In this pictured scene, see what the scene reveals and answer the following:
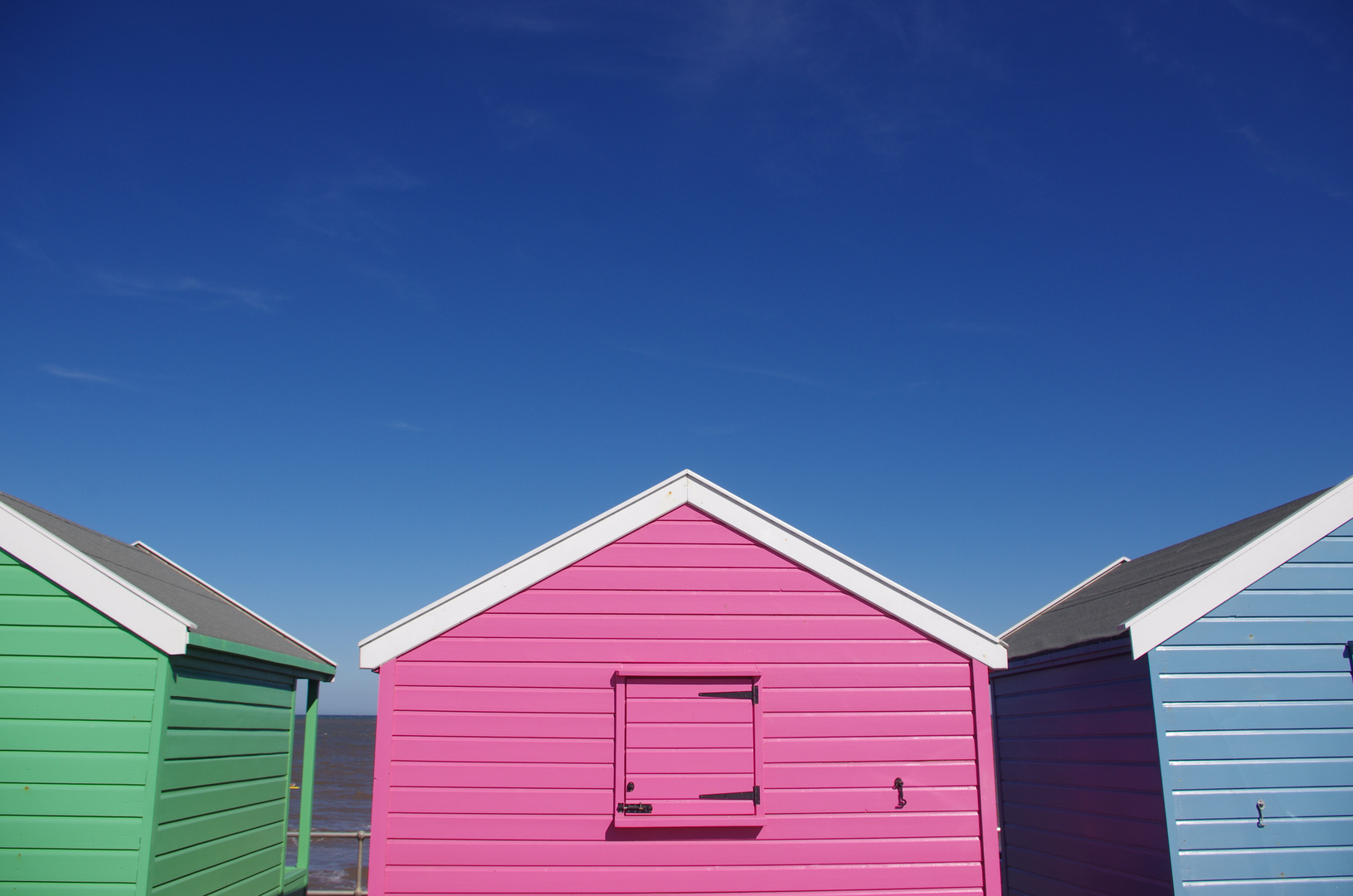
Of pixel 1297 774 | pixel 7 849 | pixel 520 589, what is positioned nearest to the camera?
pixel 7 849

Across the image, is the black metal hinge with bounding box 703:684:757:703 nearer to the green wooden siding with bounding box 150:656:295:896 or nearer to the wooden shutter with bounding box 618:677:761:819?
the wooden shutter with bounding box 618:677:761:819

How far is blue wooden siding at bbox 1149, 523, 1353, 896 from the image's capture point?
6848 mm

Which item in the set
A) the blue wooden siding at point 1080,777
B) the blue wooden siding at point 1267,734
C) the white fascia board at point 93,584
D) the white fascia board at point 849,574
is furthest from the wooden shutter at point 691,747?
the white fascia board at point 93,584

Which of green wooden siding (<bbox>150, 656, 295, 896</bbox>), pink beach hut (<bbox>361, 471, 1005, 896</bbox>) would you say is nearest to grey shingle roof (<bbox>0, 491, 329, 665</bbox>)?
green wooden siding (<bbox>150, 656, 295, 896</bbox>)

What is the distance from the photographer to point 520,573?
7.49m

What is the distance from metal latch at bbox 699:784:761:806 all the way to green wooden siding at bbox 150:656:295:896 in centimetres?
393

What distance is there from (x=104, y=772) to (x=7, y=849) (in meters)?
0.77

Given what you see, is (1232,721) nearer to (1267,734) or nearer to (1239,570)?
(1267,734)

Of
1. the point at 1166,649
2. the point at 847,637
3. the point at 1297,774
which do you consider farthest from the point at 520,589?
the point at 1297,774

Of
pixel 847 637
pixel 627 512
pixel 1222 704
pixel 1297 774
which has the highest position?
pixel 627 512

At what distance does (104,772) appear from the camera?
6.27 m

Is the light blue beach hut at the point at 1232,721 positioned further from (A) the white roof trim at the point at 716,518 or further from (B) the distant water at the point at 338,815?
(B) the distant water at the point at 338,815

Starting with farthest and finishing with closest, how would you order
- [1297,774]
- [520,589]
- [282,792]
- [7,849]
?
[282,792], [520,589], [1297,774], [7,849]

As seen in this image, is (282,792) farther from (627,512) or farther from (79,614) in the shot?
(627,512)
